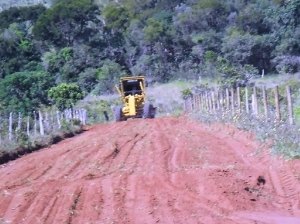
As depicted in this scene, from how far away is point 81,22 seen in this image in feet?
229

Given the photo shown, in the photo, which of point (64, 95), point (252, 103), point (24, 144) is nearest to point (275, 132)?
point (252, 103)

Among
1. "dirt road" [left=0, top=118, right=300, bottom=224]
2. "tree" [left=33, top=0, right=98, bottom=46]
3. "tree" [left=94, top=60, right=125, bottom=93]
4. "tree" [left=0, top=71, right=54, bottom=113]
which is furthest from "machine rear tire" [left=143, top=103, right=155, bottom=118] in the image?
"tree" [left=33, top=0, right=98, bottom=46]

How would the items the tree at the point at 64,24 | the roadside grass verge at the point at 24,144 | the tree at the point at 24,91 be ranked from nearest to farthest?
the roadside grass verge at the point at 24,144, the tree at the point at 24,91, the tree at the point at 64,24

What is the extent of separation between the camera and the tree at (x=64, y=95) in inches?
1907

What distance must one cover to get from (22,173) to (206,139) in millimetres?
6396

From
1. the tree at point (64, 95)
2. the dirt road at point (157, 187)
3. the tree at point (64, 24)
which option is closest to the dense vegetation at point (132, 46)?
the tree at point (64, 24)

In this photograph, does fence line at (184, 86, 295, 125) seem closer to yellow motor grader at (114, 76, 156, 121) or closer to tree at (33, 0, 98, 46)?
yellow motor grader at (114, 76, 156, 121)

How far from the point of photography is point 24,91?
49.8 m

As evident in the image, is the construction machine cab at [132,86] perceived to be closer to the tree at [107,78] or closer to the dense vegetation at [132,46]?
the dense vegetation at [132,46]

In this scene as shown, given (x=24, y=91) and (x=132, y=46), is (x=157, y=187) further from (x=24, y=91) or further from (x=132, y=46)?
(x=132, y=46)

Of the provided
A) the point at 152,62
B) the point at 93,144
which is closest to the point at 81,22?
the point at 152,62

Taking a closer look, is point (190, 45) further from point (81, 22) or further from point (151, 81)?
point (81, 22)

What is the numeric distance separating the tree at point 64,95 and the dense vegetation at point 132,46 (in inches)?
60.0

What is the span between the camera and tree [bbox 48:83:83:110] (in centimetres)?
→ 4843
